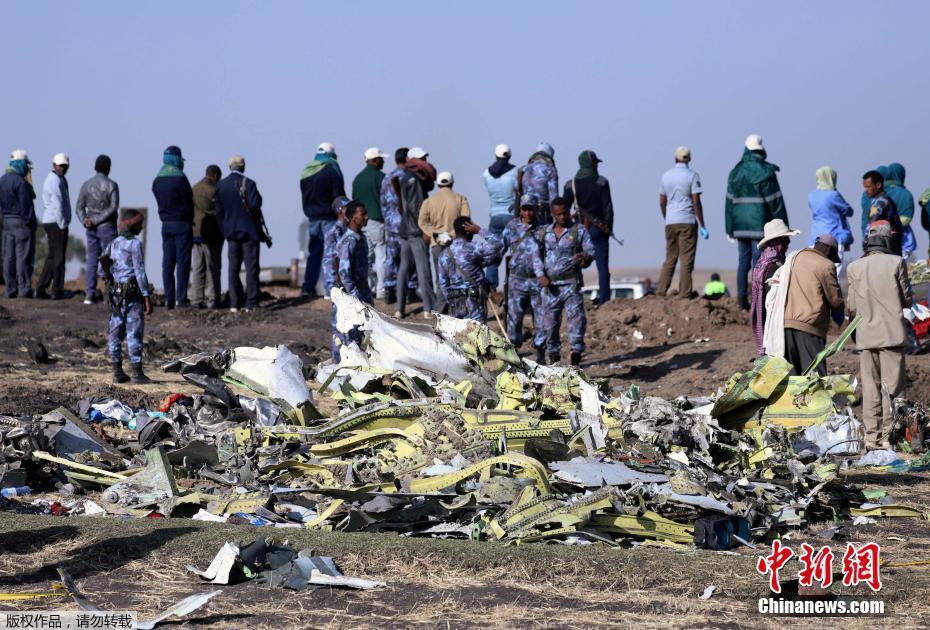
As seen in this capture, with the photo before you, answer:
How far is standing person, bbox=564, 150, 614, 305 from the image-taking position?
63.8 feet

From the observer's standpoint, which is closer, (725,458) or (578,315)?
(725,458)

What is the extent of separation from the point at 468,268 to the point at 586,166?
184 inches

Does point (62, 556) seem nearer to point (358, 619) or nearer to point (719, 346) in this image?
point (358, 619)

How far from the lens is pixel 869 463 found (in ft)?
37.7

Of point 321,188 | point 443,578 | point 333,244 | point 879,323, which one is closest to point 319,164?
point 321,188

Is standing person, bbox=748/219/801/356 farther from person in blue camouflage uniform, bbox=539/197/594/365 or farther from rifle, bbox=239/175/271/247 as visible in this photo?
rifle, bbox=239/175/271/247

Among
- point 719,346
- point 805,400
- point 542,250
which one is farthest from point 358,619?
point 719,346

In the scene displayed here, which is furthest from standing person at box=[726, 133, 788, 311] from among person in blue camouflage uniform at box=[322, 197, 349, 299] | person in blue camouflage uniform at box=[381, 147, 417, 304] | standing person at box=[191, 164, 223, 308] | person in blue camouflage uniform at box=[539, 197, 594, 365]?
standing person at box=[191, 164, 223, 308]

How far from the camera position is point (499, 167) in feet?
64.3

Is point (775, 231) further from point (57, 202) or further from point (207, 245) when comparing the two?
point (57, 202)

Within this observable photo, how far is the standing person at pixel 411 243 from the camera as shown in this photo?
1894 cm

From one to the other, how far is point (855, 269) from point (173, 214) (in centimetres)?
1116

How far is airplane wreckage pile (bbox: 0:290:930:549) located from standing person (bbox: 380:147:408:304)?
6259 millimetres

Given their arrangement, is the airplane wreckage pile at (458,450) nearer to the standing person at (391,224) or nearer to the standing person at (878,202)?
the standing person at (878,202)
